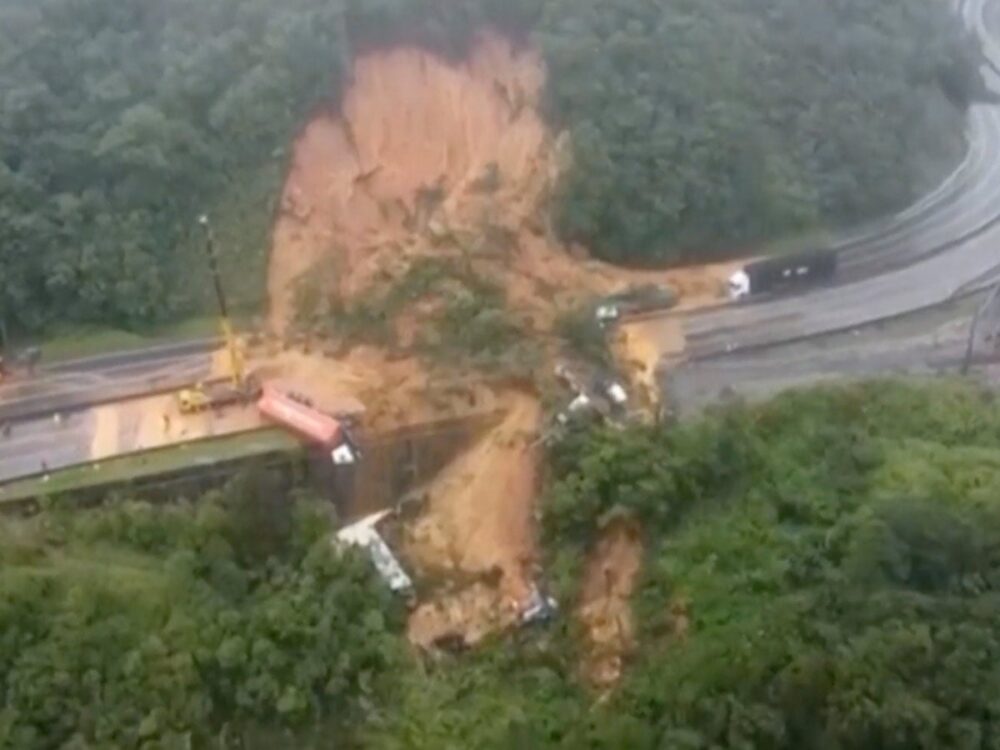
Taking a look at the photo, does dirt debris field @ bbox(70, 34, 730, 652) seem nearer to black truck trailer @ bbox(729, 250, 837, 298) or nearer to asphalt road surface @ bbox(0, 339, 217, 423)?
asphalt road surface @ bbox(0, 339, 217, 423)

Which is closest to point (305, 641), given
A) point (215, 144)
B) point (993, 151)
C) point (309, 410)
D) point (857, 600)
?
point (309, 410)

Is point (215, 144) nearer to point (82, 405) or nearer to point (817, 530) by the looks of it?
point (82, 405)

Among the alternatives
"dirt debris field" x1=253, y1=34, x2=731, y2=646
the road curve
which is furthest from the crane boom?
the road curve

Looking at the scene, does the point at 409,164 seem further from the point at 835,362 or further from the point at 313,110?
the point at 835,362

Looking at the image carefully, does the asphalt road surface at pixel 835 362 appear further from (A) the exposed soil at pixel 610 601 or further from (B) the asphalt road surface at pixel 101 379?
(B) the asphalt road surface at pixel 101 379

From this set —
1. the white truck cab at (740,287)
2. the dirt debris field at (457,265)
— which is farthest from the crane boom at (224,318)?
the white truck cab at (740,287)
